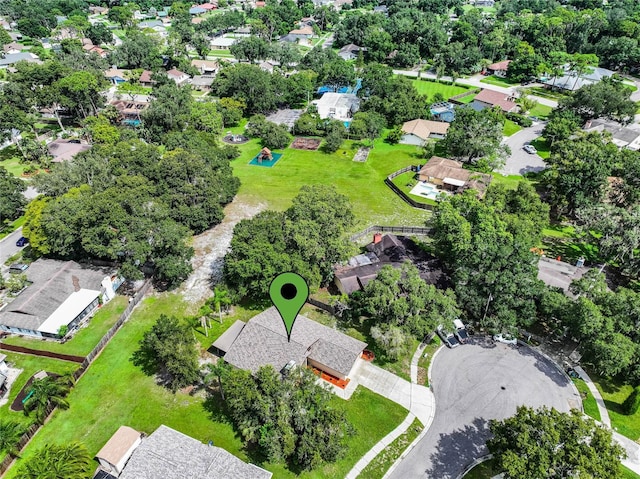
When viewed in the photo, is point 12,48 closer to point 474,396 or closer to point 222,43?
point 222,43

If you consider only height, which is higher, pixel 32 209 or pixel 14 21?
pixel 32 209

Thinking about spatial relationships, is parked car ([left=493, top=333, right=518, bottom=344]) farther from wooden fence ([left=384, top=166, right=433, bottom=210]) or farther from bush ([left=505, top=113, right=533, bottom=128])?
bush ([left=505, top=113, right=533, bottom=128])

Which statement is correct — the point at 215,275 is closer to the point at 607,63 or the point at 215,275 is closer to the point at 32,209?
the point at 32,209

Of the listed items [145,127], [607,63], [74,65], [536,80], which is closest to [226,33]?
[74,65]

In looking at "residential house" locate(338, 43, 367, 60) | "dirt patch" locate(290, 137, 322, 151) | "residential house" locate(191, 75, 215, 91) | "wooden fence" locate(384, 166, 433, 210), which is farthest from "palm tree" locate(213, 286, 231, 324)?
"residential house" locate(338, 43, 367, 60)

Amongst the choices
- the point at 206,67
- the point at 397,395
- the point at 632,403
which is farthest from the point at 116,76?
the point at 632,403
